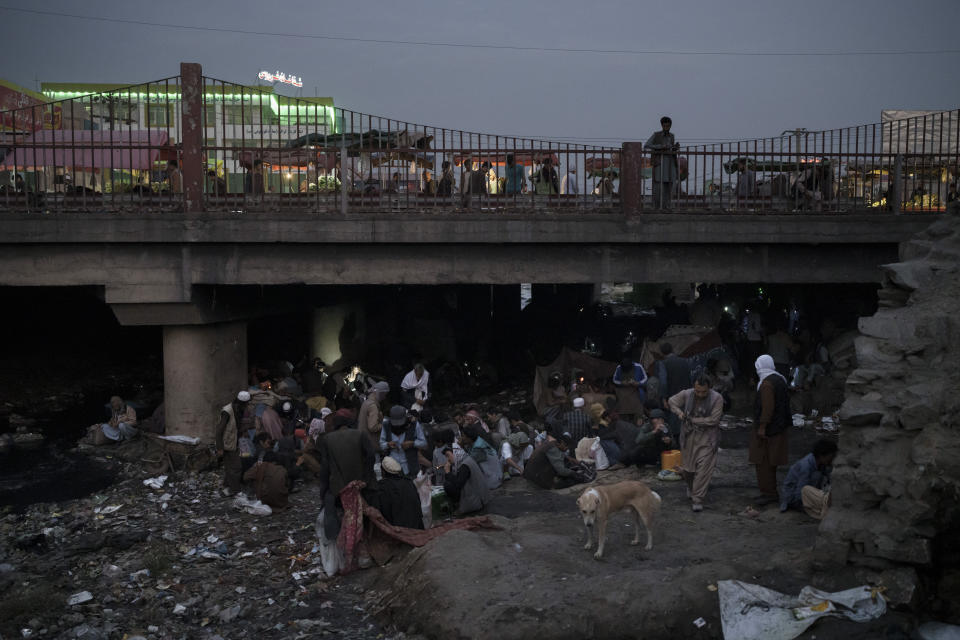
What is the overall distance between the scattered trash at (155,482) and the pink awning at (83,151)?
4201mm

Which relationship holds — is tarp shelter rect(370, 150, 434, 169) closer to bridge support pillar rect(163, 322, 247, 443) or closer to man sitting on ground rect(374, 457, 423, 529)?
bridge support pillar rect(163, 322, 247, 443)

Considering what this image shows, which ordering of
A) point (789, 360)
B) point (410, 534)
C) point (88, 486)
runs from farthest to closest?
point (789, 360) → point (88, 486) → point (410, 534)

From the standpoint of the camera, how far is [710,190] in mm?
11812

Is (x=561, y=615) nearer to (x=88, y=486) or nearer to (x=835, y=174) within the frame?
(x=88, y=486)

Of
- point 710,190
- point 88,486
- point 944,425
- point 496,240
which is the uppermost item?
point 710,190

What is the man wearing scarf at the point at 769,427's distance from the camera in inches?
308

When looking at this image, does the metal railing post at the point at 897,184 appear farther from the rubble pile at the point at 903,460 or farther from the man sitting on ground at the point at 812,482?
the man sitting on ground at the point at 812,482

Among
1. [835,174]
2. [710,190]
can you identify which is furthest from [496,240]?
[835,174]

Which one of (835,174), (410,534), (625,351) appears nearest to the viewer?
(410,534)

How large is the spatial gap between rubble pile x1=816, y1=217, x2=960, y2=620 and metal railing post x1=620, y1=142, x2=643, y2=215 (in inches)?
197

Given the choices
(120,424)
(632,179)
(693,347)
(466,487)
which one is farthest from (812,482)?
(120,424)

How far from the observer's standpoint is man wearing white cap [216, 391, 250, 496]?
10.0 metres

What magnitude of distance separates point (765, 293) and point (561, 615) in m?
14.3

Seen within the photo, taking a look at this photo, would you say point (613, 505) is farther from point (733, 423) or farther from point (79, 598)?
point (733, 423)
